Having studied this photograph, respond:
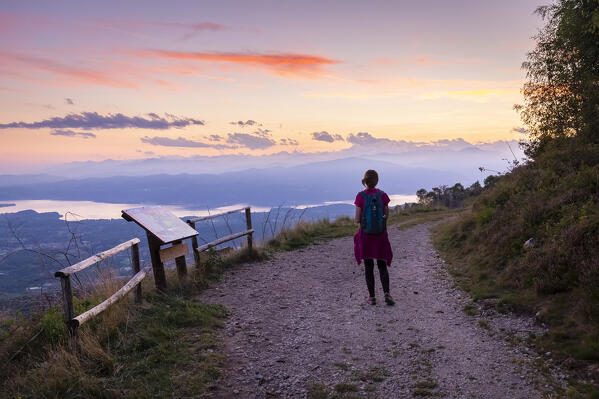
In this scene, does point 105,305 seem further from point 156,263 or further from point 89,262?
point 156,263

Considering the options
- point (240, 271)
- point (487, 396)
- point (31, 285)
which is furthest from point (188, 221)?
point (487, 396)

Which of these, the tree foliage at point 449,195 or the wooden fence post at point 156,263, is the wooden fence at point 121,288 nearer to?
the wooden fence post at point 156,263

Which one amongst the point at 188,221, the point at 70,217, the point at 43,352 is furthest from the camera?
the point at 188,221

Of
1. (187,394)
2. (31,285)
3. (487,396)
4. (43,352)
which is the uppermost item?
(31,285)

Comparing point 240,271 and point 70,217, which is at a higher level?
point 70,217

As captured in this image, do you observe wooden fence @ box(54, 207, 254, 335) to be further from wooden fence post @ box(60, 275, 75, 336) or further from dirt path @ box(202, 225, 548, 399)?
dirt path @ box(202, 225, 548, 399)

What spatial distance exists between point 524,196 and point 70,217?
447 inches

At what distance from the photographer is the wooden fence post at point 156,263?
310 inches

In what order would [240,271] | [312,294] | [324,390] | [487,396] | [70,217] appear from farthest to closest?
1. [240,271]
2. [312,294]
3. [70,217]
4. [324,390]
5. [487,396]

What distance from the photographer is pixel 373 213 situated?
7180mm

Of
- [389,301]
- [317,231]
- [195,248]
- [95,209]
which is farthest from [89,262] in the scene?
[95,209]

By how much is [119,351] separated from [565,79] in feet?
51.6

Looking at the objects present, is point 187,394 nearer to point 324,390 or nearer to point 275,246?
point 324,390

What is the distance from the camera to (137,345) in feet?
17.5
